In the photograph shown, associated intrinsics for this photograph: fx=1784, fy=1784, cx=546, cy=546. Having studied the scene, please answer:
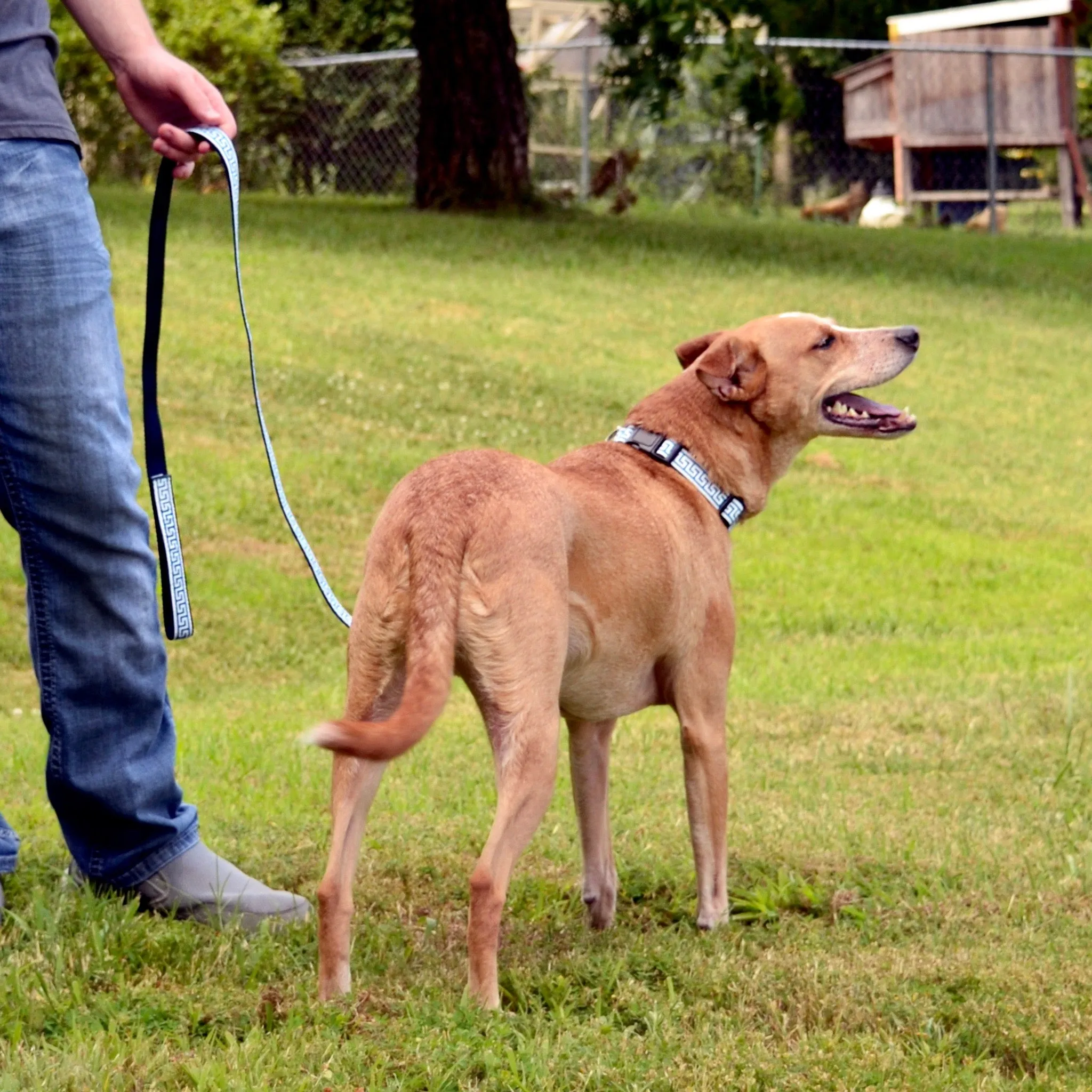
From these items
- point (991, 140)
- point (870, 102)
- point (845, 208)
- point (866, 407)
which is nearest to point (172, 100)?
point (866, 407)

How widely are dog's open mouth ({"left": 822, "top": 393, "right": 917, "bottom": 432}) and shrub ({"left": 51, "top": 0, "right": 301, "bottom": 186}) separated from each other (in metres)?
16.9

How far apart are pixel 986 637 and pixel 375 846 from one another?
15.1ft

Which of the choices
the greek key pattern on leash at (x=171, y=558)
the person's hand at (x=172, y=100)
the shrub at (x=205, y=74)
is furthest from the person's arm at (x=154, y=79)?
the shrub at (x=205, y=74)

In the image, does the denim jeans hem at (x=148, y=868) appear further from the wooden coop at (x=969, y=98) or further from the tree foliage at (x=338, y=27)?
the tree foliage at (x=338, y=27)

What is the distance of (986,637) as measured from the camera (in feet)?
28.6

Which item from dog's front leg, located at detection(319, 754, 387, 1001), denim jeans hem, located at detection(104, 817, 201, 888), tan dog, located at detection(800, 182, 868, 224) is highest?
tan dog, located at detection(800, 182, 868, 224)

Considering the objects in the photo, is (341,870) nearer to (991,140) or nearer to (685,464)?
(685,464)

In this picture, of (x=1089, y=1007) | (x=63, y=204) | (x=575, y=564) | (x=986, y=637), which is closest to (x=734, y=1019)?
(x=1089, y=1007)

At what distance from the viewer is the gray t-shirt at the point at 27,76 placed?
12.6ft

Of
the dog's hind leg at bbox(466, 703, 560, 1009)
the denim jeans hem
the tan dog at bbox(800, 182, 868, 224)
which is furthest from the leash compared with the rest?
the tan dog at bbox(800, 182, 868, 224)

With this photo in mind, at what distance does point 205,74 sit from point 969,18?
9899 mm

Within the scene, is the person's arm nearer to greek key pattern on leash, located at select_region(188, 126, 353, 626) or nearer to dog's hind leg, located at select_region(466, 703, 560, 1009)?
greek key pattern on leash, located at select_region(188, 126, 353, 626)

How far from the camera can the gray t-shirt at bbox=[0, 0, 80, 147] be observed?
3.85m

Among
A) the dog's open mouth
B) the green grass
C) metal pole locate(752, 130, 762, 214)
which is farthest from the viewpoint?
metal pole locate(752, 130, 762, 214)
